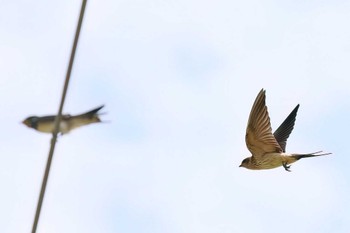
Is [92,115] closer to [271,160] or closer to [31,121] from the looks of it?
[31,121]

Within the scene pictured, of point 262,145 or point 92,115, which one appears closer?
point 92,115

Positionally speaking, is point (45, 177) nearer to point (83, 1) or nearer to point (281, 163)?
point (83, 1)

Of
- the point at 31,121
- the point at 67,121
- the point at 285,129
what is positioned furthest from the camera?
the point at 285,129

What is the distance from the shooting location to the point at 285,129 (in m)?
13.0

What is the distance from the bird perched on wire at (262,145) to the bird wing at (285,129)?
0.26 metres

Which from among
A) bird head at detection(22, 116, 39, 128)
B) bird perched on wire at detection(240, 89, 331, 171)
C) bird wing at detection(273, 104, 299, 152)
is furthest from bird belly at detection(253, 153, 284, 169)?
bird head at detection(22, 116, 39, 128)

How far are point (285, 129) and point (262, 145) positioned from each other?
69.5 inches

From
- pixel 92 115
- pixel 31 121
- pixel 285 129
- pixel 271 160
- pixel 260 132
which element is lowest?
pixel 92 115

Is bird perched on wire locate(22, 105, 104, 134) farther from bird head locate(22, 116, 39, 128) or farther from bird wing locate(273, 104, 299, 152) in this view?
bird wing locate(273, 104, 299, 152)

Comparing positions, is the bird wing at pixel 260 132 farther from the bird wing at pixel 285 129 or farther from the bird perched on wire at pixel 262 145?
the bird wing at pixel 285 129

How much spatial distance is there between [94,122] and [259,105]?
7.09m

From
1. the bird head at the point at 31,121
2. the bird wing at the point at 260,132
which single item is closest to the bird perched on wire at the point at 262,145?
the bird wing at the point at 260,132

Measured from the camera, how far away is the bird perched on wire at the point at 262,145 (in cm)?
1062

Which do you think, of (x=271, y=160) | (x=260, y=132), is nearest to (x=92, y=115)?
(x=260, y=132)
